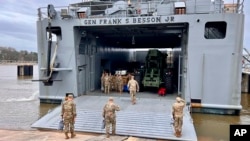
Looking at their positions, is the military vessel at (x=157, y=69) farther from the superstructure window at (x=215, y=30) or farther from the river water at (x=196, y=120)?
the river water at (x=196, y=120)

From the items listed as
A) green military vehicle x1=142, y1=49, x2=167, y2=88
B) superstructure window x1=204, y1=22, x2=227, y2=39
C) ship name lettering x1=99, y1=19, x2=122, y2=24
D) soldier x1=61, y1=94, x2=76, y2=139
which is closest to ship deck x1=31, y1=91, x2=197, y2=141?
soldier x1=61, y1=94, x2=76, y2=139

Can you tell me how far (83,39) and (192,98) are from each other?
6.96 meters

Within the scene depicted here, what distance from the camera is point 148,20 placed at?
12.6m

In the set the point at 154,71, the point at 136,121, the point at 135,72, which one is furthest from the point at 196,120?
the point at 135,72

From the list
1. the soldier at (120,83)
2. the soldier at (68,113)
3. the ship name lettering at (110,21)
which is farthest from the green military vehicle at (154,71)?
the soldier at (68,113)

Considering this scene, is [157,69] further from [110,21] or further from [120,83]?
[110,21]

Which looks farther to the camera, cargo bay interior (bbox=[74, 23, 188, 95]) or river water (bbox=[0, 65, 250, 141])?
cargo bay interior (bbox=[74, 23, 188, 95])

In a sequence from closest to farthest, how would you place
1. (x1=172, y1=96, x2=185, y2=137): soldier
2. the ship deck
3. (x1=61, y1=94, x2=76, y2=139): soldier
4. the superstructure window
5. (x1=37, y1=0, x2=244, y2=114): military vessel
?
(x1=61, y1=94, x2=76, y2=139): soldier, (x1=172, y1=96, x2=185, y2=137): soldier, the ship deck, (x1=37, y1=0, x2=244, y2=114): military vessel, the superstructure window

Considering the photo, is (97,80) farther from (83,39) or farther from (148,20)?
(148,20)

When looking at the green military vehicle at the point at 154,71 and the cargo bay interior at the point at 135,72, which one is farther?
the green military vehicle at the point at 154,71

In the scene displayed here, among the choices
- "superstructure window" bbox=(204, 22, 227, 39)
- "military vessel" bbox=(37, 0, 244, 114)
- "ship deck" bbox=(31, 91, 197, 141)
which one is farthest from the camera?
"superstructure window" bbox=(204, 22, 227, 39)

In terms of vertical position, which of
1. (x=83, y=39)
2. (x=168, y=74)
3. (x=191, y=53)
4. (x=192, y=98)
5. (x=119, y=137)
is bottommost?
(x=119, y=137)

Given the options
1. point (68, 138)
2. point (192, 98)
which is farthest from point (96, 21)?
point (68, 138)

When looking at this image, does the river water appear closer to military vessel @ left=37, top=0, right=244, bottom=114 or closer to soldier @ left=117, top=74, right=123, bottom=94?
military vessel @ left=37, top=0, right=244, bottom=114
